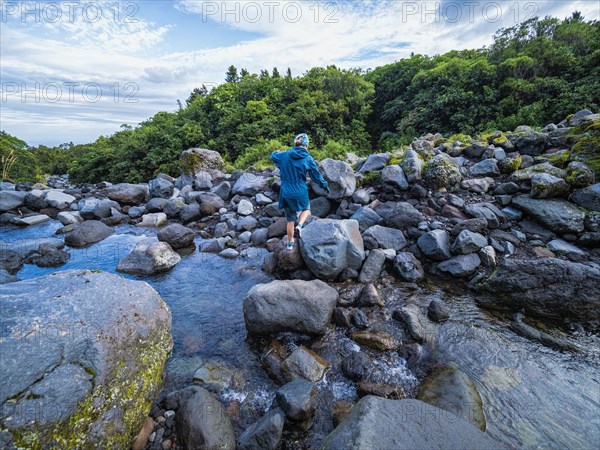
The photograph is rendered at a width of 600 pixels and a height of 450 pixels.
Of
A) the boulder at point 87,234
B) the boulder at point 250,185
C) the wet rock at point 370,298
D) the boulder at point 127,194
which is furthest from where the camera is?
the boulder at point 127,194

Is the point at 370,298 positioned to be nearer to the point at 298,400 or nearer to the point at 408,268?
the point at 408,268

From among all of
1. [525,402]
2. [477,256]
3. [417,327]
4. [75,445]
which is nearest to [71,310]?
[75,445]

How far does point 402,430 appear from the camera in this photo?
108 inches

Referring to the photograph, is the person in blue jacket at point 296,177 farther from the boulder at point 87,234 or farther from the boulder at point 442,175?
the boulder at point 87,234

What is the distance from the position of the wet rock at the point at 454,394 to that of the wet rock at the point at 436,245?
3.06 m

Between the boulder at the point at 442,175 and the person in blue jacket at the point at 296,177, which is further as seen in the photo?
the boulder at the point at 442,175

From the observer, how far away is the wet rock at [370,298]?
225 inches

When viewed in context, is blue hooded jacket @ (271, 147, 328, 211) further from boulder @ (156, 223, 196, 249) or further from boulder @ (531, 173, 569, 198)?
boulder @ (531, 173, 569, 198)

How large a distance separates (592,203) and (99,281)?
10.3 metres

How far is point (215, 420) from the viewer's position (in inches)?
132

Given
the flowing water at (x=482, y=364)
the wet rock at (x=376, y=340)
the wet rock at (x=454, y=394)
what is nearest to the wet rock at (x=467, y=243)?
the flowing water at (x=482, y=364)

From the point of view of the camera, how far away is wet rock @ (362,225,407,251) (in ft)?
23.5

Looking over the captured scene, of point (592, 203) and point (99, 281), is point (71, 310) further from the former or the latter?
point (592, 203)

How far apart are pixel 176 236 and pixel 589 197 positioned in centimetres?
1092
